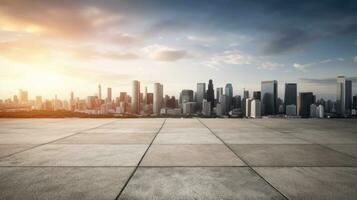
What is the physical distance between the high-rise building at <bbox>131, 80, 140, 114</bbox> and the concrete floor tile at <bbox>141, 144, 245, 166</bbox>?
131 metres

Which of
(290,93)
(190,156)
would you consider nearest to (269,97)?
(290,93)

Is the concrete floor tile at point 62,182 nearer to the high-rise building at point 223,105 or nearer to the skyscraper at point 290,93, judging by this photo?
the high-rise building at point 223,105

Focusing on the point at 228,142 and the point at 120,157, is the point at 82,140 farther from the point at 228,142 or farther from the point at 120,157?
the point at 228,142

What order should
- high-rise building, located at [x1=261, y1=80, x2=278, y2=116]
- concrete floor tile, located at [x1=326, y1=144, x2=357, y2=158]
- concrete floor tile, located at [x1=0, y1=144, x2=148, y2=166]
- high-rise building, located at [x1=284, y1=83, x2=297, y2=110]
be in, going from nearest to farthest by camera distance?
1. concrete floor tile, located at [x1=0, y1=144, x2=148, y2=166]
2. concrete floor tile, located at [x1=326, y1=144, x2=357, y2=158]
3. high-rise building, located at [x1=261, y1=80, x2=278, y2=116]
4. high-rise building, located at [x1=284, y1=83, x2=297, y2=110]

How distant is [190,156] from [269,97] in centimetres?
16239

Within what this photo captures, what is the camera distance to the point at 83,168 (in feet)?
13.6

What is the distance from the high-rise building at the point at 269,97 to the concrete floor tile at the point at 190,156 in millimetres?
137155

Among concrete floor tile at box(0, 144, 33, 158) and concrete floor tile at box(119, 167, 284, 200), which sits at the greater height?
concrete floor tile at box(0, 144, 33, 158)

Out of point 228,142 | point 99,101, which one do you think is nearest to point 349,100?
point 99,101

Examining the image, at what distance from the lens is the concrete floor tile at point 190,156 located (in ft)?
14.7

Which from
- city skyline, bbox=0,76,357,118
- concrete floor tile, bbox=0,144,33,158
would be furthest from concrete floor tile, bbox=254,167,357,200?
city skyline, bbox=0,76,357,118

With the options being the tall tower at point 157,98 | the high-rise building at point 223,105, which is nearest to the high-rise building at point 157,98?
the tall tower at point 157,98

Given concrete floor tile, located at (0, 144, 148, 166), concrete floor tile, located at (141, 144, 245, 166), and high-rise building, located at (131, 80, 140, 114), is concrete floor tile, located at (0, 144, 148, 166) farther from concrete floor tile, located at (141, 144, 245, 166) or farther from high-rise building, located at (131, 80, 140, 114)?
high-rise building, located at (131, 80, 140, 114)

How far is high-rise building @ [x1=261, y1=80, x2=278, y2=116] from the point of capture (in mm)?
141750
